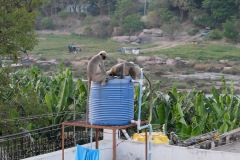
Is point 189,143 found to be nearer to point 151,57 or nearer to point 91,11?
point 151,57

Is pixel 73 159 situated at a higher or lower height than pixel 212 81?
higher

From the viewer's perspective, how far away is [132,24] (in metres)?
66.6

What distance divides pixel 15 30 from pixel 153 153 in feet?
12.6

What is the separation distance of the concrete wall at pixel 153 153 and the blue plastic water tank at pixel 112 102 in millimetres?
1682

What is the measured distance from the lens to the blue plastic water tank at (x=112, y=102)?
8.41 m

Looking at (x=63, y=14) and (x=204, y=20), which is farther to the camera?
(x=63, y=14)

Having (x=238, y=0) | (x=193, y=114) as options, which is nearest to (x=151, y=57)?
(x=238, y=0)

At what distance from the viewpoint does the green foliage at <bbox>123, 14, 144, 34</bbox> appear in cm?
6656

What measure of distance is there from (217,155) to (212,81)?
39.7 metres

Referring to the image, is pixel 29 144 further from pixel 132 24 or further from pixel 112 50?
pixel 132 24

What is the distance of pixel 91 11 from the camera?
74.6 meters

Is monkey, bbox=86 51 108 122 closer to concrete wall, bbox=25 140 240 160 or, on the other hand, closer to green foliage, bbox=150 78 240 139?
concrete wall, bbox=25 140 240 160

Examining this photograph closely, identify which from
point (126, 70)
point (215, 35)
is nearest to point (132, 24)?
point (215, 35)

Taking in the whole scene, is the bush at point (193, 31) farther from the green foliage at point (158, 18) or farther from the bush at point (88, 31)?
the bush at point (88, 31)
